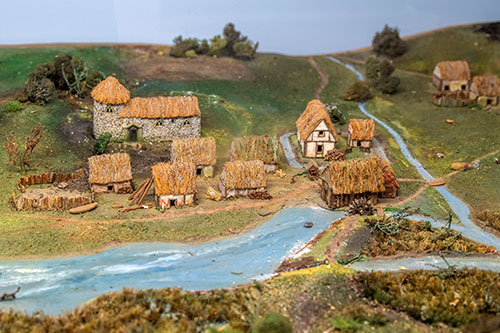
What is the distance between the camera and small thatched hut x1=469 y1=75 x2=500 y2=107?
6694 centimetres

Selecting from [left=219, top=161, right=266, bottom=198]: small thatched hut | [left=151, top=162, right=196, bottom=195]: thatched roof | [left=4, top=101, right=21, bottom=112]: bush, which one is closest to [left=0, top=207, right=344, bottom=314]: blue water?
[left=219, top=161, right=266, bottom=198]: small thatched hut

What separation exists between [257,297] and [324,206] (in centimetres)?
1454

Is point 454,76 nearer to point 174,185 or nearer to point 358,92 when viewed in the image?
point 358,92

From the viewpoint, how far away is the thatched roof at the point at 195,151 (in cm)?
5050

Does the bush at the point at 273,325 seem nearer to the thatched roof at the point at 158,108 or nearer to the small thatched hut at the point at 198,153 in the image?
the small thatched hut at the point at 198,153

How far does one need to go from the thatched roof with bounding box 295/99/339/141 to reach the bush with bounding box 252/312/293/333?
89.6 ft

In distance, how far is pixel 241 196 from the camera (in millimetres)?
47406

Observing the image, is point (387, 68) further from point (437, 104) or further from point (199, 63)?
point (199, 63)

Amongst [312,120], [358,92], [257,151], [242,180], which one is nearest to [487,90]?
[358,92]

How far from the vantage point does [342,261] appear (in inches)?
1468

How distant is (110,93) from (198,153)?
11345 millimetres

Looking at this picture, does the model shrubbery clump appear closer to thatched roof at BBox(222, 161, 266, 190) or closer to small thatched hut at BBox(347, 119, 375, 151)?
small thatched hut at BBox(347, 119, 375, 151)

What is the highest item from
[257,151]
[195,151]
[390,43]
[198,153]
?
[390,43]

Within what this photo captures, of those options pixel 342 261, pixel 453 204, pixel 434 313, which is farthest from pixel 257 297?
pixel 453 204
